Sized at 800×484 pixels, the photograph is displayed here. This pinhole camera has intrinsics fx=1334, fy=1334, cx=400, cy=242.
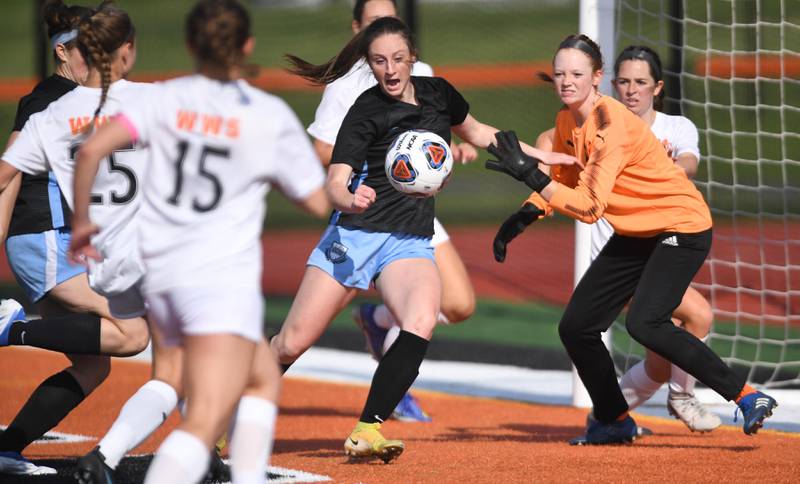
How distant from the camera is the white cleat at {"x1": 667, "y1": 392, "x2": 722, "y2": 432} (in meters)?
6.88

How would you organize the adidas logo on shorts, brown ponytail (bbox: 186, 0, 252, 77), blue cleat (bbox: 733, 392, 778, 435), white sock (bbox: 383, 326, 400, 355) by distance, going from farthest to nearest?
white sock (bbox: 383, 326, 400, 355)
the adidas logo on shorts
blue cleat (bbox: 733, 392, 778, 435)
brown ponytail (bbox: 186, 0, 252, 77)

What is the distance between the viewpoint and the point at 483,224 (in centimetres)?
2016

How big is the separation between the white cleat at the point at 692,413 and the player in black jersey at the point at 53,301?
9.27 feet

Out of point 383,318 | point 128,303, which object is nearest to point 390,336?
point 383,318

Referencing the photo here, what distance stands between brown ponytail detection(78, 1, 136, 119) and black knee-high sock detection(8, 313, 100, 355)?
3.36 ft

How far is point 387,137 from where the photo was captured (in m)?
6.19

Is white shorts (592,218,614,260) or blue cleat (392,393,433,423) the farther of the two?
white shorts (592,218,614,260)

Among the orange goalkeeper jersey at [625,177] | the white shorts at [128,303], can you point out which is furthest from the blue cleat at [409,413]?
the white shorts at [128,303]

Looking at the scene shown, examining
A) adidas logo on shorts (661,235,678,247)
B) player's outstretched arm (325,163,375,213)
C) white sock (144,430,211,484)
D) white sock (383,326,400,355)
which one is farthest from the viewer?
white sock (383,326,400,355)

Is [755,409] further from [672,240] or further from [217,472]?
[217,472]

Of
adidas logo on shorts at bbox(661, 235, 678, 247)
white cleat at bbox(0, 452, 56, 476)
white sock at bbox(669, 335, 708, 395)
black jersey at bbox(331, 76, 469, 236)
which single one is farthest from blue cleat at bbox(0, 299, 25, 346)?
white sock at bbox(669, 335, 708, 395)

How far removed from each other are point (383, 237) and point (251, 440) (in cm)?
214

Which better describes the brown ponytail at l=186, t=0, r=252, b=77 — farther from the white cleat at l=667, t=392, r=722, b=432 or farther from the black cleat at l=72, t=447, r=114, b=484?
the white cleat at l=667, t=392, r=722, b=432

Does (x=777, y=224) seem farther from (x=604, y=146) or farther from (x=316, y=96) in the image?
(x=316, y=96)
